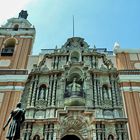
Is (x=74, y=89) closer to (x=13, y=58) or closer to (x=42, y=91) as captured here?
(x=42, y=91)

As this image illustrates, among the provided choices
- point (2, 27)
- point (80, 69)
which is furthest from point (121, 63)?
point (2, 27)

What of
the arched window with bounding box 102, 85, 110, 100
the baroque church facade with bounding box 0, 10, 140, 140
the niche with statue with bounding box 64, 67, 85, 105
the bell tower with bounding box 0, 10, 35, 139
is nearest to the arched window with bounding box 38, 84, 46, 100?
the baroque church facade with bounding box 0, 10, 140, 140

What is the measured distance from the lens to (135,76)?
16312 mm

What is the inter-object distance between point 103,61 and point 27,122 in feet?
20.3

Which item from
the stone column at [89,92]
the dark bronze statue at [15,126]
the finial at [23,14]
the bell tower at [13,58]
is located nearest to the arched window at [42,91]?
the bell tower at [13,58]

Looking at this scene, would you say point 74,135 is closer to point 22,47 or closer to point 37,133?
Answer: point 37,133

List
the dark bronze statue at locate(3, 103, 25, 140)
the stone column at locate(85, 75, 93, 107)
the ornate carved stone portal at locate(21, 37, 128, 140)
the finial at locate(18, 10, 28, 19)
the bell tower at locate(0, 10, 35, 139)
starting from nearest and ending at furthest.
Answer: the dark bronze statue at locate(3, 103, 25, 140) < the ornate carved stone portal at locate(21, 37, 128, 140) < the stone column at locate(85, 75, 93, 107) < the bell tower at locate(0, 10, 35, 139) < the finial at locate(18, 10, 28, 19)

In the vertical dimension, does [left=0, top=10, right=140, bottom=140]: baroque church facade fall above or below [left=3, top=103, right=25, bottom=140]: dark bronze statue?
above

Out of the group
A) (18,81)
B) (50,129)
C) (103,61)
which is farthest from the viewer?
(103,61)

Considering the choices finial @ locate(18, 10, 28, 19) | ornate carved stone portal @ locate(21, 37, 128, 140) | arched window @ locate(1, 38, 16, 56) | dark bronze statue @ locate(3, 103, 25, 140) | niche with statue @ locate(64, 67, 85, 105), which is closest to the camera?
dark bronze statue @ locate(3, 103, 25, 140)

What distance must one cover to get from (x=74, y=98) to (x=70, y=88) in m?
1.01

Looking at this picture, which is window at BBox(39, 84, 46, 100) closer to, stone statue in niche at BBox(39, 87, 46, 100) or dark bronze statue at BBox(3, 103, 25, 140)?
stone statue in niche at BBox(39, 87, 46, 100)

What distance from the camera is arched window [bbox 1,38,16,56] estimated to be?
18.3 metres

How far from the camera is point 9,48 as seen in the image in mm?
18781
